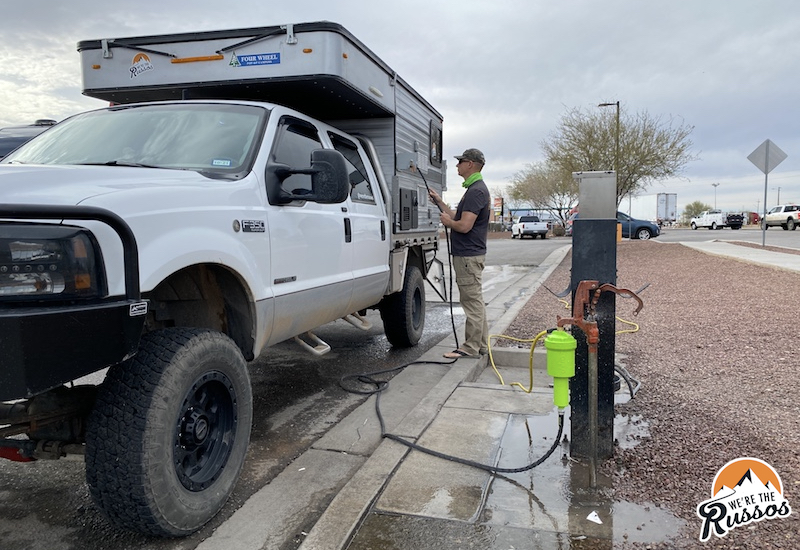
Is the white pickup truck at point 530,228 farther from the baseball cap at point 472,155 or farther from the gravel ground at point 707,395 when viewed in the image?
the baseball cap at point 472,155

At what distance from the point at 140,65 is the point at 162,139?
4.82ft

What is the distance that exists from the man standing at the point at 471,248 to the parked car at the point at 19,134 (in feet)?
16.4

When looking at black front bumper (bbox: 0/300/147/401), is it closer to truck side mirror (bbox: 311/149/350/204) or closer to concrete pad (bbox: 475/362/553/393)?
truck side mirror (bbox: 311/149/350/204)

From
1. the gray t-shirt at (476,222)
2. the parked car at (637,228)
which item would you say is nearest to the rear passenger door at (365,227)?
the gray t-shirt at (476,222)

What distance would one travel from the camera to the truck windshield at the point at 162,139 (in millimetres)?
3343

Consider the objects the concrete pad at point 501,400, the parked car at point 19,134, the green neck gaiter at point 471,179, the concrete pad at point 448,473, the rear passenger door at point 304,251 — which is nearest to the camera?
the concrete pad at point 448,473

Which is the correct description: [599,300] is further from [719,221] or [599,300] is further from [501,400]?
[719,221]

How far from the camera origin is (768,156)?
15070mm

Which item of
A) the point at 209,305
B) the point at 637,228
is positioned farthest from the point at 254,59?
the point at 637,228

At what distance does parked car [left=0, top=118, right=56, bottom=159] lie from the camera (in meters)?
7.21

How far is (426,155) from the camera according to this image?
6.91 m

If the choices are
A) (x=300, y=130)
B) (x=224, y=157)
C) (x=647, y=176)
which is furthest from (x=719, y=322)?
(x=647, y=176)

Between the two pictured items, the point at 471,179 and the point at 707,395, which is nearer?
the point at 707,395

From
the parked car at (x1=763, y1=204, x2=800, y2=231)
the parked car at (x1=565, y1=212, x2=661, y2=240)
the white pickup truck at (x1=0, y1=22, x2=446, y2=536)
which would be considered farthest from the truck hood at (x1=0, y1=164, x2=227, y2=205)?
the parked car at (x1=763, y1=204, x2=800, y2=231)
